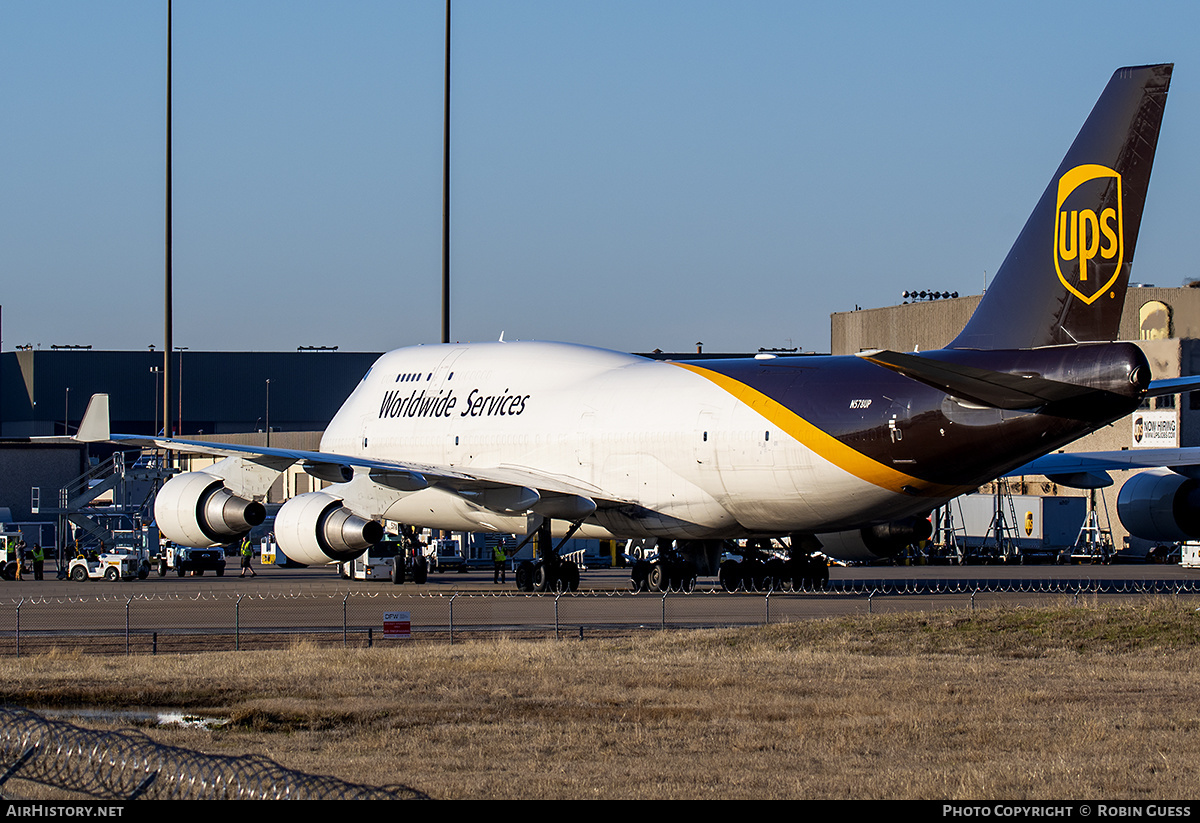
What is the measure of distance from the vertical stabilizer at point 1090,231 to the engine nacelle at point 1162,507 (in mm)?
12266

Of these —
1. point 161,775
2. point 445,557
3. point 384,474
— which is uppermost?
point 384,474

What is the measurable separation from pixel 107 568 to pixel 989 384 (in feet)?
102

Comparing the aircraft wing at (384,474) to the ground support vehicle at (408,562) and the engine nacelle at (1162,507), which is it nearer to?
the ground support vehicle at (408,562)

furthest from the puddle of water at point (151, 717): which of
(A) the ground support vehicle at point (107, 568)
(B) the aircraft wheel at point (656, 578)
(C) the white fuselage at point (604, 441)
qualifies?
(A) the ground support vehicle at point (107, 568)

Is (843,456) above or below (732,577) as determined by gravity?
above

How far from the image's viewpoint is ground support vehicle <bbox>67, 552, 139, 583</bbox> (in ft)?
155

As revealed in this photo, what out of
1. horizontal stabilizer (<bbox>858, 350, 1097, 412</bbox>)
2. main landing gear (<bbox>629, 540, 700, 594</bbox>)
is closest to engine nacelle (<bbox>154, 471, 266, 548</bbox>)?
main landing gear (<bbox>629, 540, 700, 594</bbox>)

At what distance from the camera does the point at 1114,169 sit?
86.2 ft

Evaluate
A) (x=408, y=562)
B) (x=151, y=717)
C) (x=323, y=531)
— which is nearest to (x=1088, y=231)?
(x=151, y=717)

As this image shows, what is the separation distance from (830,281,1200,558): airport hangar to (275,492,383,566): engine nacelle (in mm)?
18495

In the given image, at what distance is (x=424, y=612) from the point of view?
103ft

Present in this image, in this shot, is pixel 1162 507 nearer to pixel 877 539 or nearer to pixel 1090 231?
pixel 877 539

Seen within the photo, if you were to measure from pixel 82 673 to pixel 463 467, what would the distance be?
19.1 meters

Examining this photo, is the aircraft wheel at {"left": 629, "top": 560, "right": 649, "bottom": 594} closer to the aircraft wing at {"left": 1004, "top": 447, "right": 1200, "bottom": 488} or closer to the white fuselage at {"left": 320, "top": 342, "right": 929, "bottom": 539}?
the white fuselage at {"left": 320, "top": 342, "right": 929, "bottom": 539}
